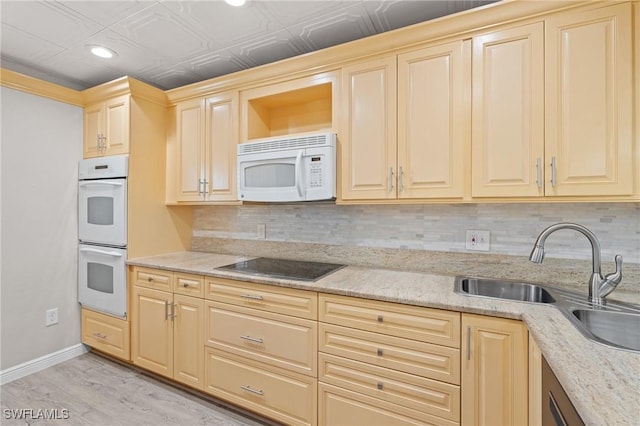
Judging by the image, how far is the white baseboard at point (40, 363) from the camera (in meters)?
2.27

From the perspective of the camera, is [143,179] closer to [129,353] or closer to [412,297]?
[129,353]

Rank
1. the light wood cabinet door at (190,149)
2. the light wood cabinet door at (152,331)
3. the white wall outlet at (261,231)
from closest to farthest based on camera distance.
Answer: the light wood cabinet door at (152,331), the light wood cabinet door at (190,149), the white wall outlet at (261,231)

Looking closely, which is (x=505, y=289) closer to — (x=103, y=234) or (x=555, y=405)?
(x=555, y=405)

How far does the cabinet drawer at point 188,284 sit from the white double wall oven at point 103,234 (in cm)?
56

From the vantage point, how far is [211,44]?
210 centimetres

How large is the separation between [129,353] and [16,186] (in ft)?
5.06

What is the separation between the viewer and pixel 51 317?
2.53m

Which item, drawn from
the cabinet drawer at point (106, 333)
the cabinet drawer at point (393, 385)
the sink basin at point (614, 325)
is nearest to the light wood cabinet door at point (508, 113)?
the sink basin at point (614, 325)

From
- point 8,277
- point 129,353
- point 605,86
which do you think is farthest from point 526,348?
point 8,277

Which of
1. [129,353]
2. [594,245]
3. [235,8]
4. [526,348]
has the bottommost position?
[129,353]

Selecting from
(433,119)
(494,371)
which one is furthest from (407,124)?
(494,371)

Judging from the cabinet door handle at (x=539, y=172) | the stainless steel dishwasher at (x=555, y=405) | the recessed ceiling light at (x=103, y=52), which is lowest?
the stainless steel dishwasher at (x=555, y=405)

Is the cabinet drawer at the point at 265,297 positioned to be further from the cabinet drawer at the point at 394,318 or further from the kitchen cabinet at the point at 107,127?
the kitchen cabinet at the point at 107,127

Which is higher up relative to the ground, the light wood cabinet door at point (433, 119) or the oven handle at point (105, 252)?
the light wood cabinet door at point (433, 119)
